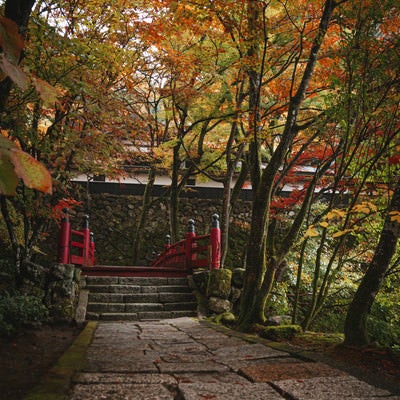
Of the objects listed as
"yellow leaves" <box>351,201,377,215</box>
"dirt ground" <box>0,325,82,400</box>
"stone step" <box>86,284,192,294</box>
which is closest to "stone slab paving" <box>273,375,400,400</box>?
"yellow leaves" <box>351,201,377,215</box>

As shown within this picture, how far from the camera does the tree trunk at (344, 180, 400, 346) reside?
373cm

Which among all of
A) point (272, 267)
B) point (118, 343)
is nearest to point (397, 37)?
point (272, 267)

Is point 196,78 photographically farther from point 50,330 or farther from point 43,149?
point 50,330

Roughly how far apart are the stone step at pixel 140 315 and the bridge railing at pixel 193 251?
133 centimetres

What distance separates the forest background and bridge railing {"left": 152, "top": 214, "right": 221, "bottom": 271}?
1114 millimetres

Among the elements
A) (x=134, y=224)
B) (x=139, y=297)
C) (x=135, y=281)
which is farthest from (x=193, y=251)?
(x=134, y=224)

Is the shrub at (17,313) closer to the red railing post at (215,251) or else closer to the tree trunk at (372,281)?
the red railing post at (215,251)

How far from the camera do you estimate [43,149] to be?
19.8ft

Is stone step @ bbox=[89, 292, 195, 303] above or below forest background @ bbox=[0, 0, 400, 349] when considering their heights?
below

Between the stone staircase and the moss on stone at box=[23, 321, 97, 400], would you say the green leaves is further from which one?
the stone staircase

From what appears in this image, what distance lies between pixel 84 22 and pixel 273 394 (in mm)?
6324

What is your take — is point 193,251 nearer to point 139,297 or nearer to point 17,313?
point 139,297

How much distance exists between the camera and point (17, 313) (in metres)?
5.51

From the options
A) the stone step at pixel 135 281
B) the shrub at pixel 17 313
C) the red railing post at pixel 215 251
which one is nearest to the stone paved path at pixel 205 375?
the shrub at pixel 17 313
